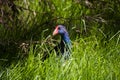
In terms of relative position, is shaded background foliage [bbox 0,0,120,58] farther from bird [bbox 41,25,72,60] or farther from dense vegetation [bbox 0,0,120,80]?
bird [bbox 41,25,72,60]

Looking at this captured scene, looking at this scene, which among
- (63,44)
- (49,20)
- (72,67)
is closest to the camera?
(72,67)

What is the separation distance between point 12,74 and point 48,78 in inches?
11.3

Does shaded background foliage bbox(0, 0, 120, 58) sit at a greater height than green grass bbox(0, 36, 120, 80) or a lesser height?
greater

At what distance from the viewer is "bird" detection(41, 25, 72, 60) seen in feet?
11.7

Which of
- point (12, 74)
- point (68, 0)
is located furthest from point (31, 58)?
point (68, 0)

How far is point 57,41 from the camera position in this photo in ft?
13.2

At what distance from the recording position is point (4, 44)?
361 cm

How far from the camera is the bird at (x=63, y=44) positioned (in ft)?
11.7

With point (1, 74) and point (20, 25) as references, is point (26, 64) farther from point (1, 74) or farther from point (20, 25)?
point (20, 25)

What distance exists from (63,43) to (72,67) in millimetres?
637

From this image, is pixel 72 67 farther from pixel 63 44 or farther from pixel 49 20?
pixel 49 20

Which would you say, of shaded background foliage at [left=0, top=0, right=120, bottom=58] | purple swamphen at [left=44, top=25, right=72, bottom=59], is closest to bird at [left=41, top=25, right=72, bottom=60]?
purple swamphen at [left=44, top=25, right=72, bottom=59]

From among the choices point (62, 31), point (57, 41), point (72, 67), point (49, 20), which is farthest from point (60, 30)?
point (72, 67)

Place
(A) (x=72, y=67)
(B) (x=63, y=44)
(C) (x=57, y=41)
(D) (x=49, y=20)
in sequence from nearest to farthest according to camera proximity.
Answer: (A) (x=72, y=67) → (B) (x=63, y=44) → (C) (x=57, y=41) → (D) (x=49, y=20)
